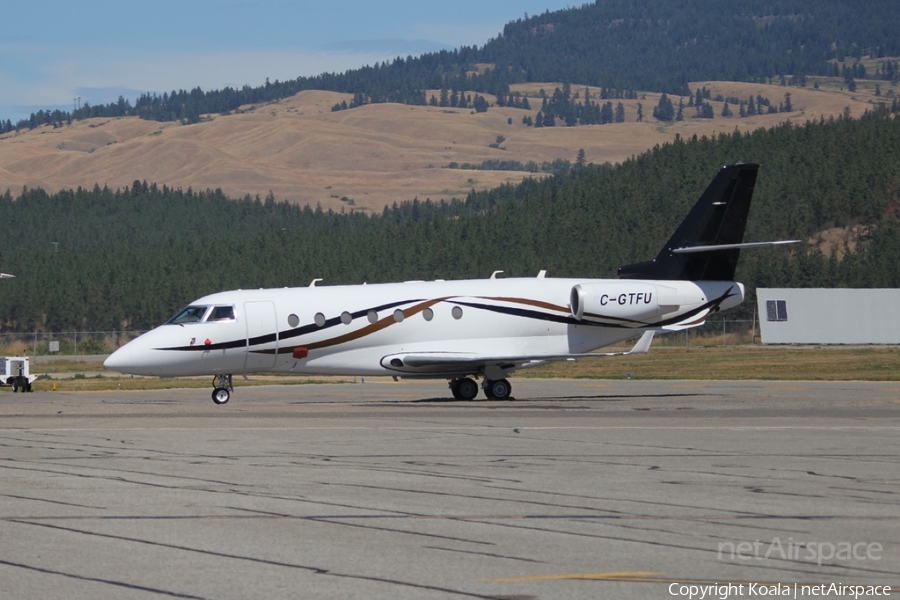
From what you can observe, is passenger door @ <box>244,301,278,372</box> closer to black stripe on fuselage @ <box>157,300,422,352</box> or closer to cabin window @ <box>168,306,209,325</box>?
black stripe on fuselage @ <box>157,300,422,352</box>

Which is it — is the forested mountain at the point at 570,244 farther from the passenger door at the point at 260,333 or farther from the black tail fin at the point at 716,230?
the passenger door at the point at 260,333

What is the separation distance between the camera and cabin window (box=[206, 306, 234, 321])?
30422 millimetres

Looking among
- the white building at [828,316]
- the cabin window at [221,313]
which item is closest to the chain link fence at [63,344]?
the white building at [828,316]

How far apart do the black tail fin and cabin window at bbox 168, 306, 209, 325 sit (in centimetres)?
1135

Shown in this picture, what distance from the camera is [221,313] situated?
30516mm

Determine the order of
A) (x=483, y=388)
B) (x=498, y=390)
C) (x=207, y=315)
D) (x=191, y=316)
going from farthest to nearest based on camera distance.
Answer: (x=483, y=388) < (x=498, y=390) < (x=191, y=316) < (x=207, y=315)

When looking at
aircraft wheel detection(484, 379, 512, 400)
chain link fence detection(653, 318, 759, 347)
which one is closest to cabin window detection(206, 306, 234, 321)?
aircraft wheel detection(484, 379, 512, 400)

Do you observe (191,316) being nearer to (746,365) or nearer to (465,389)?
(465,389)

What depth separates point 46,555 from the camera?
10.7 meters

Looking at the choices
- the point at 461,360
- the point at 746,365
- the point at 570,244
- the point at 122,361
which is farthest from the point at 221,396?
Answer: the point at 570,244

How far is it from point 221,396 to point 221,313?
Answer: 2049 millimetres

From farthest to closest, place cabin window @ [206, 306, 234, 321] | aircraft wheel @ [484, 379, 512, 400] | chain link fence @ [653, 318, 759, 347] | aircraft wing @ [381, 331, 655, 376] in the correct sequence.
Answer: chain link fence @ [653, 318, 759, 347]
aircraft wheel @ [484, 379, 512, 400]
aircraft wing @ [381, 331, 655, 376]
cabin window @ [206, 306, 234, 321]

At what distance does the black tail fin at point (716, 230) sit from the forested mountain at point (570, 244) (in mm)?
64429

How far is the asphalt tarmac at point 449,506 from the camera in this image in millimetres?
9836
